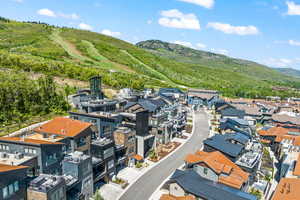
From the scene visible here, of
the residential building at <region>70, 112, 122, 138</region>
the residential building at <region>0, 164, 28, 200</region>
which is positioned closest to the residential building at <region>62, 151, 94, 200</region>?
the residential building at <region>0, 164, 28, 200</region>

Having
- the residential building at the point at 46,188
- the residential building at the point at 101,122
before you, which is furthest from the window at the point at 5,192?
the residential building at the point at 101,122

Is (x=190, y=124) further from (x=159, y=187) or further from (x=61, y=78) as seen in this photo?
(x=61, y=78)

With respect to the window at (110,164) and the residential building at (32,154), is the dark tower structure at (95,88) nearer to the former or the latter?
the window at (110,164)

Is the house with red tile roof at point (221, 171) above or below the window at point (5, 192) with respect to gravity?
below

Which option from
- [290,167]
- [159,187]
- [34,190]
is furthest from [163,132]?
[34,190]

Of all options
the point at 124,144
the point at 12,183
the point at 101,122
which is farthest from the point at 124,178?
the point at 12,183

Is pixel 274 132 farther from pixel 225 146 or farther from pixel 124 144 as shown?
pixel 124 144
